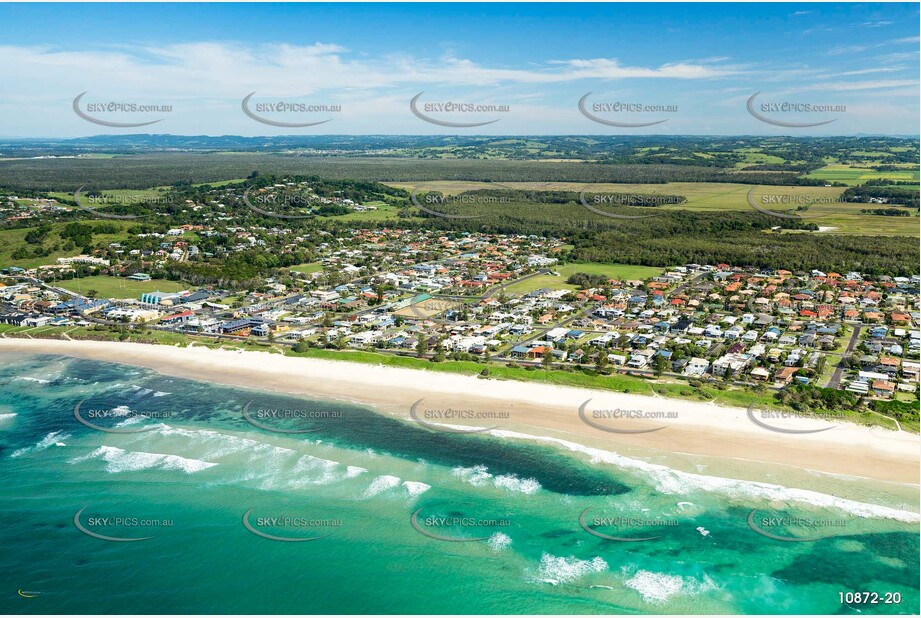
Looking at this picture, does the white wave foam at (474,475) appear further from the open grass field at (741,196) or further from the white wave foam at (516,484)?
the open grass field at (741,196)

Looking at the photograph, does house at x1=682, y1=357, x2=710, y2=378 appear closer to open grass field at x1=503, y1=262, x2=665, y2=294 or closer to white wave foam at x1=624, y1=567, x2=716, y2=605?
white wave foam at x1=624, y1=567, x2=716, y2=605

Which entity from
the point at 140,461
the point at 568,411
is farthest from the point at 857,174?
the point at 140,461

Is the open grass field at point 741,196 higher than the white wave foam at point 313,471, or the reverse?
the open grass field at point 741,196

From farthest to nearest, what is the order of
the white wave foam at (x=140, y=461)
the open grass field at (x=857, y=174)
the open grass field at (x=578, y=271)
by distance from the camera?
the open grass field at (x=857, y=174)
the open grass field at (x=578, y=271)
the white wave foam at (x=140, y=461)

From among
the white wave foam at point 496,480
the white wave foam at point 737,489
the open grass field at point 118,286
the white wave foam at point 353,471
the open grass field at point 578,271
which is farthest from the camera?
the open grass field at point 578,271

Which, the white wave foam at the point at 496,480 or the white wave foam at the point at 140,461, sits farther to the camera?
the white wave foam at the point at 140,461

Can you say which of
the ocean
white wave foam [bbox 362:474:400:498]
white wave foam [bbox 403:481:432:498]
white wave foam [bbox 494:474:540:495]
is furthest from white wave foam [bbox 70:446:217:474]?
white wave foam [bbox 494:474:540:495]

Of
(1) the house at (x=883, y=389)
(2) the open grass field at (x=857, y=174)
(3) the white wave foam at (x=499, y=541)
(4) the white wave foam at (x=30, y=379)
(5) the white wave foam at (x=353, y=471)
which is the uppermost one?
(2) the open grass field at (x=857, y=174)

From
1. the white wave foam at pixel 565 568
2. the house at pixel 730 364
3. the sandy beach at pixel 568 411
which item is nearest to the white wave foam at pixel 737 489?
the sandy beach at pixel 568 411
